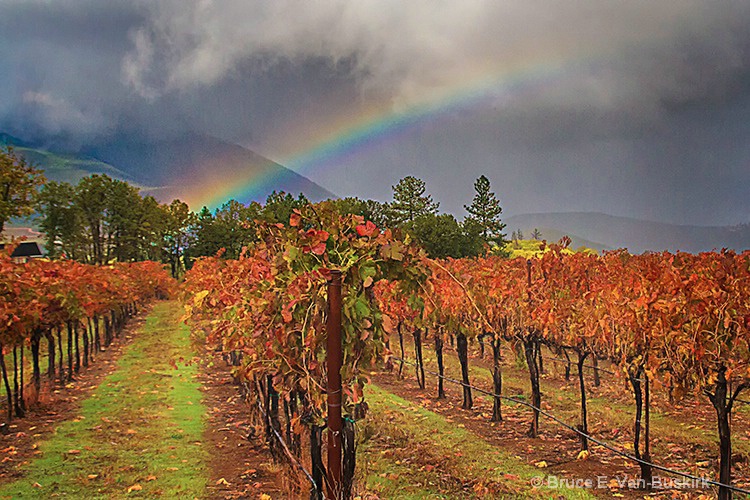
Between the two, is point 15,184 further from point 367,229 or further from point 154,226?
point 154,226

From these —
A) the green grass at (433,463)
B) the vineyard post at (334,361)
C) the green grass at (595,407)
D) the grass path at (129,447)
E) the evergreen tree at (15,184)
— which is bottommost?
the green grass at (595,407)

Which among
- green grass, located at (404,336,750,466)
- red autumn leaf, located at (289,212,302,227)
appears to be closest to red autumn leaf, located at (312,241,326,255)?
red autumn leaf, located at (289,212,302,227)

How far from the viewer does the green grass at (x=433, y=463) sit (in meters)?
7.70

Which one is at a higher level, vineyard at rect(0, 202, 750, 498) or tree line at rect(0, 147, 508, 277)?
tree line at rect(0, 147, 508, 277)

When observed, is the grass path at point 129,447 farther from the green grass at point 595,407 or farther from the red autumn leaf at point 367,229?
the green grass at point 595,407

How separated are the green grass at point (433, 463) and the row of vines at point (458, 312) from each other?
4.74 ft

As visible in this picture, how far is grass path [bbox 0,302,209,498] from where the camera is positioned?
25.0ft

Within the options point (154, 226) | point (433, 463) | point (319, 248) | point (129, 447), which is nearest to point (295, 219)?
point (319, 248)

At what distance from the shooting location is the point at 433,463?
9.03 metres

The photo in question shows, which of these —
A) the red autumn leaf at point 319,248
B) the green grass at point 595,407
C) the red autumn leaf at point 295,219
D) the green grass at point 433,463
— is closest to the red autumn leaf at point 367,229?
the red autumn leaf at point 319,248

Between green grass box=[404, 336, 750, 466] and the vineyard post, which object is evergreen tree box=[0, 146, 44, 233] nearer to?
green grass box=[404, 336, 750, 466]

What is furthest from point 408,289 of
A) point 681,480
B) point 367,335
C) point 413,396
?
point 413,396

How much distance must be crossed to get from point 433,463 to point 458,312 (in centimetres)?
555

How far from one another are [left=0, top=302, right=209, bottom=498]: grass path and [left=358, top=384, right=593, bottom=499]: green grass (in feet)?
9.01
